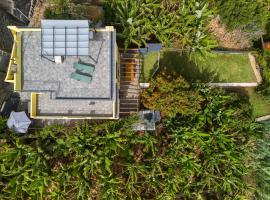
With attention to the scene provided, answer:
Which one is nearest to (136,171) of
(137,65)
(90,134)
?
(90,134)

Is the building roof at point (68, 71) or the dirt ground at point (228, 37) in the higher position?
the dirt ground at point (228, 37)

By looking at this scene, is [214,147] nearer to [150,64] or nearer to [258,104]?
[258,104]

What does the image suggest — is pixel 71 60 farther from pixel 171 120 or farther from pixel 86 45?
pixel 171 120

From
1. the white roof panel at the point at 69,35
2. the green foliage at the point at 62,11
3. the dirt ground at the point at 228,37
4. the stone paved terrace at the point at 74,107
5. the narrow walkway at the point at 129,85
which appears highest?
the green foliage at the point at 62,11

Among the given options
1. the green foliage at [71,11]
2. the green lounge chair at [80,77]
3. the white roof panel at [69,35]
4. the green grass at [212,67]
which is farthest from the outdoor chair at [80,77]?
the green grass at [212,67]

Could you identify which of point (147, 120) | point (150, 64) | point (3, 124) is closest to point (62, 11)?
point (150, 64)

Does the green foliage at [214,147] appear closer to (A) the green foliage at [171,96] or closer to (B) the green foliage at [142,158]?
(B) the green foliage at [142,158]

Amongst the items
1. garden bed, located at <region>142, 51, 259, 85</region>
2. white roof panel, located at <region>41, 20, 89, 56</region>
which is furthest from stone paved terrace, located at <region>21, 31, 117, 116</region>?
garden bed, located at <region>142, 51, 259, 85</region>
